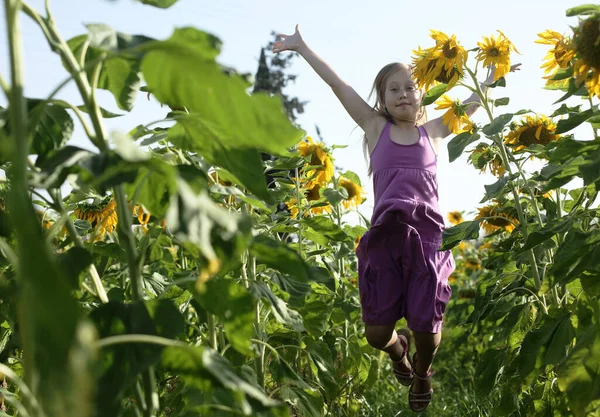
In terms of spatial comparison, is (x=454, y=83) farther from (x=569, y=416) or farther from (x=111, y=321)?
(x=111, y=321)

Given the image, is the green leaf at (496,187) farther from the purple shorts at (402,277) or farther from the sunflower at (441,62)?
the purple shorts at (402,277)

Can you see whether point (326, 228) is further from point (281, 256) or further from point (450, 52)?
point (281, 256)

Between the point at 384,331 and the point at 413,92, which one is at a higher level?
the point at 413,92

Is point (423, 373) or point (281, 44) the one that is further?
point (281, 44)

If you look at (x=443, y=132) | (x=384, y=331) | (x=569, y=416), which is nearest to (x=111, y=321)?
(x=569, y=416)

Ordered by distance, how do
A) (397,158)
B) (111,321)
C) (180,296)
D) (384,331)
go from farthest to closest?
(397,158), (384,331), (180,296), (111,321)

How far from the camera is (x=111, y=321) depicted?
3.68ft

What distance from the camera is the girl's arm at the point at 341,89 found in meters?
3.90

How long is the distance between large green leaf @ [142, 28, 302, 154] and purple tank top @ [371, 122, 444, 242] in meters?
2.56

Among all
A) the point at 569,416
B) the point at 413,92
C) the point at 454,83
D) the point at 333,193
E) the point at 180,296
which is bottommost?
the point at 569,416

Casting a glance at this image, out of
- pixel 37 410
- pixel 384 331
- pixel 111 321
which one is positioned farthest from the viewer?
pixel 384 331

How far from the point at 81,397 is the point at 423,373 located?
3.12 metres

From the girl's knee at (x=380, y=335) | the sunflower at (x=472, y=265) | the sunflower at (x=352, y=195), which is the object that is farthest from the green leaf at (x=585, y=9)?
the sunflower at (x=472, y=265)

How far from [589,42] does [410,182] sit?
75.1 inches
